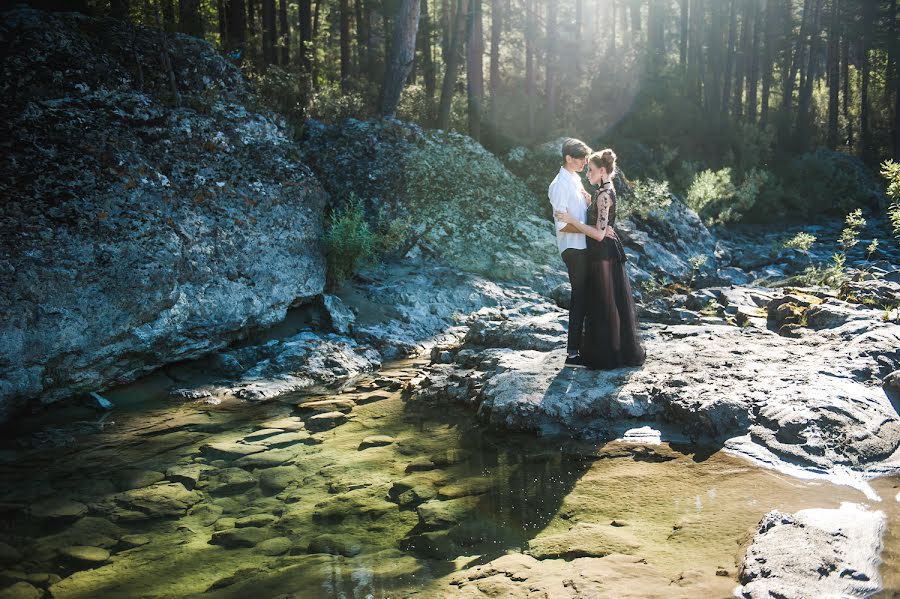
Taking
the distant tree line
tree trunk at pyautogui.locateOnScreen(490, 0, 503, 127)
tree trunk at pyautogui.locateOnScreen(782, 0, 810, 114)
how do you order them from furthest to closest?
tree trunk at pyautogui.locateOnScreen(782, 0, 810, 114) < tree trunk at pyautogui.locateOnScreen(490, 0, 503, 127) < the distant tree line

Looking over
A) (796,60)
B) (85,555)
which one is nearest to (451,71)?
(85,555)

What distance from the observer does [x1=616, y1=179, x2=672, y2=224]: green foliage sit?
574 inches

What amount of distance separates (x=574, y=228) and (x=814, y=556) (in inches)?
147

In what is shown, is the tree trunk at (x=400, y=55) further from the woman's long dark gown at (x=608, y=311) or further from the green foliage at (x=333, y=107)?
the woman's long dark gown at (x=608, y=311)

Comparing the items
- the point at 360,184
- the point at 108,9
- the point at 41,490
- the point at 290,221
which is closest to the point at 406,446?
the point at 41,490

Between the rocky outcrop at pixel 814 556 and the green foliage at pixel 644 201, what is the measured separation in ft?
36.9

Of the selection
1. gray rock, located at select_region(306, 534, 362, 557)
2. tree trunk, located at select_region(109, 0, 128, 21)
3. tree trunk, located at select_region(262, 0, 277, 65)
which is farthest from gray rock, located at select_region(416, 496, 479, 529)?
tree trunk, located at select_region(262, 0, 277, 65)

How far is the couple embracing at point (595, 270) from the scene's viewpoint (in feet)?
20.9

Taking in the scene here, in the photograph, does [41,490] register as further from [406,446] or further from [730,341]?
[730,341]

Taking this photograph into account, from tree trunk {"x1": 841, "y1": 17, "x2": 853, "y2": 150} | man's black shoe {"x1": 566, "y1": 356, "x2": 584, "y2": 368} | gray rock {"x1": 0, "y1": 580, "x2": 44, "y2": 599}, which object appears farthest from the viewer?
tree trunk {"x1": 841, "y1": 17, "x2": 853, "y2": 150}

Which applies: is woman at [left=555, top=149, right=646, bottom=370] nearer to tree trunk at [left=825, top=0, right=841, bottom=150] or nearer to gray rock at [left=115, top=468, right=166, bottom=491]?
gray rock at [left=115, top=468, right=166, bottom=491]

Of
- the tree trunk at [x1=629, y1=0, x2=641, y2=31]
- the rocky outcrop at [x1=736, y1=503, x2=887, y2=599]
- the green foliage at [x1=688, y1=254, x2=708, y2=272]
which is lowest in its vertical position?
the rocky outcrop at [x1=736, y1=503, x2=887, y2=599]

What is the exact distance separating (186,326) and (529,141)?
50.0 feet

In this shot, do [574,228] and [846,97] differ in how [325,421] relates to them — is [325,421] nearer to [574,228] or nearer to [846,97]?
[574,228]
